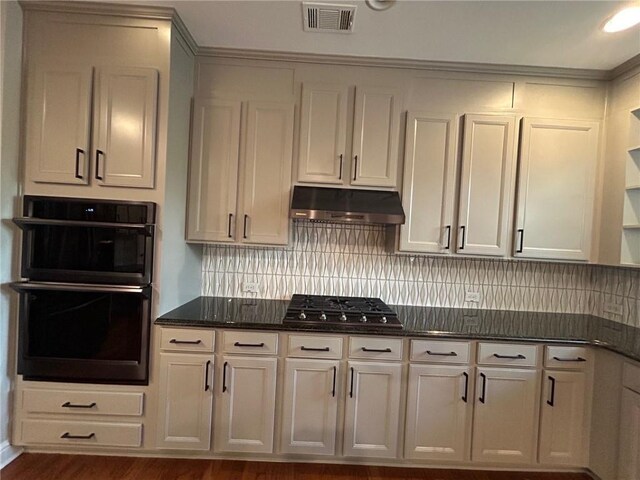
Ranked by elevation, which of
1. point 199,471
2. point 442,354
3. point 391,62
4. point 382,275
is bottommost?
point 199,471

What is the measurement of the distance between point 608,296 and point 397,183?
1.83m

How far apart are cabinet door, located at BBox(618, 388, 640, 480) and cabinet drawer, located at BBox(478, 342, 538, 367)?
0.50 m

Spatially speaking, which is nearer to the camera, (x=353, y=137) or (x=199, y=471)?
(x=199, y=471)

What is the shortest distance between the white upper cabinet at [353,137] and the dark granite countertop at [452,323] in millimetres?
958

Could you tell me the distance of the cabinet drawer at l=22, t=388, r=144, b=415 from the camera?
211cm

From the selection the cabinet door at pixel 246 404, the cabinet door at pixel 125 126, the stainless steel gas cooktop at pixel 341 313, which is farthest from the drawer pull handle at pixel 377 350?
the cabinet door at pixel 125 126

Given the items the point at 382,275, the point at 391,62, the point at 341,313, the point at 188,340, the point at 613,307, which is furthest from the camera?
the point at 382,275

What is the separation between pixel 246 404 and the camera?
7.16ft

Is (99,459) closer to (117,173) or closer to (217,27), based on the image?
(117,173)

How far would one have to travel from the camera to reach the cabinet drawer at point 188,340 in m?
2.15

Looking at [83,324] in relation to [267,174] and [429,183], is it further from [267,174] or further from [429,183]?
[429,183]

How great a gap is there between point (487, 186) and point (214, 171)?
1.88m

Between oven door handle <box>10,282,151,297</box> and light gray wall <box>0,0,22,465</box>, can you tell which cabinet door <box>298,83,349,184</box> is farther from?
light gray wall <box>0,0,22,465</box>

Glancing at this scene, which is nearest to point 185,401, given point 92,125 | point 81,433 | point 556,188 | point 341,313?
point 81,433
